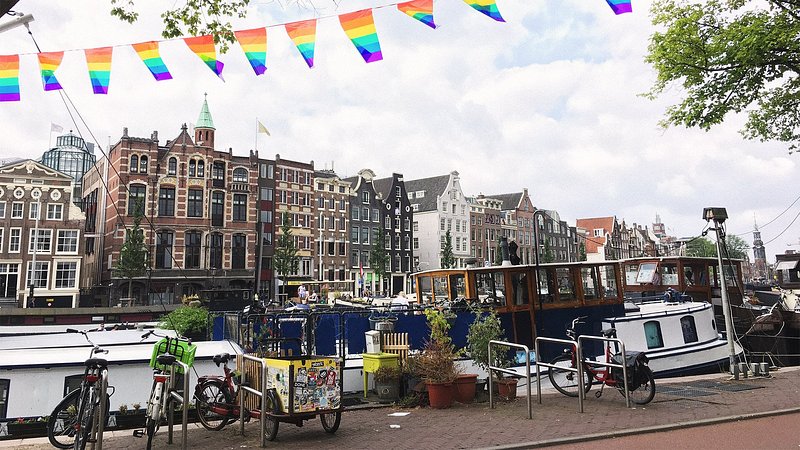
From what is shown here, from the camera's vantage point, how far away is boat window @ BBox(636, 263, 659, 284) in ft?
73.2

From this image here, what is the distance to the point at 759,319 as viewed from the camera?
21.0 metres

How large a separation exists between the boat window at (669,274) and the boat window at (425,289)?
36.8 feet

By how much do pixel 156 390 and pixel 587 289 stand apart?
434 inches

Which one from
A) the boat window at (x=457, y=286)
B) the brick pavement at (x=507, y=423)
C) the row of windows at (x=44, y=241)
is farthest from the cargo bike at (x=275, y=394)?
the row of windows at (x=44, y=241)

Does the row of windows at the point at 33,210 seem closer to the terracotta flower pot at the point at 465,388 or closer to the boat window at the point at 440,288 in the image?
the boat window at the point at 440,288

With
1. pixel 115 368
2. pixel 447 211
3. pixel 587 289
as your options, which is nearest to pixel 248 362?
pixel 115 368

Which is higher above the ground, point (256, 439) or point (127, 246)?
point (127, 246)

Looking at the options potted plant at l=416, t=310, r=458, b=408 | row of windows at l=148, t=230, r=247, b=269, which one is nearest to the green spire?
row of windows at l=148, t=230, r=247, b=269

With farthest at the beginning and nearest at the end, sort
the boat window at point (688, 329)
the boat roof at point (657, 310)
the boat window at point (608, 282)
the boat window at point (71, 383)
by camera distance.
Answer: the boat window at point (688, 329) < the boat roof at point (657, 310) < the boat window at point (608, 282) < the boat window at point (71, 383)

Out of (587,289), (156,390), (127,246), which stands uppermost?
(127,246)

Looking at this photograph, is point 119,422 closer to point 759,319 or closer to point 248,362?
point 248,362

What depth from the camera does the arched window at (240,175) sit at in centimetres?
5150

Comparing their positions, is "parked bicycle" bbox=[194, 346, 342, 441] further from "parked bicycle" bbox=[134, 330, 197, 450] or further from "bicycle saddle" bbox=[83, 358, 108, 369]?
"bicycle saddle" bbox=[83, 358, 108, 369]

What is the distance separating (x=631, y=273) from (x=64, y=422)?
69.8ft
